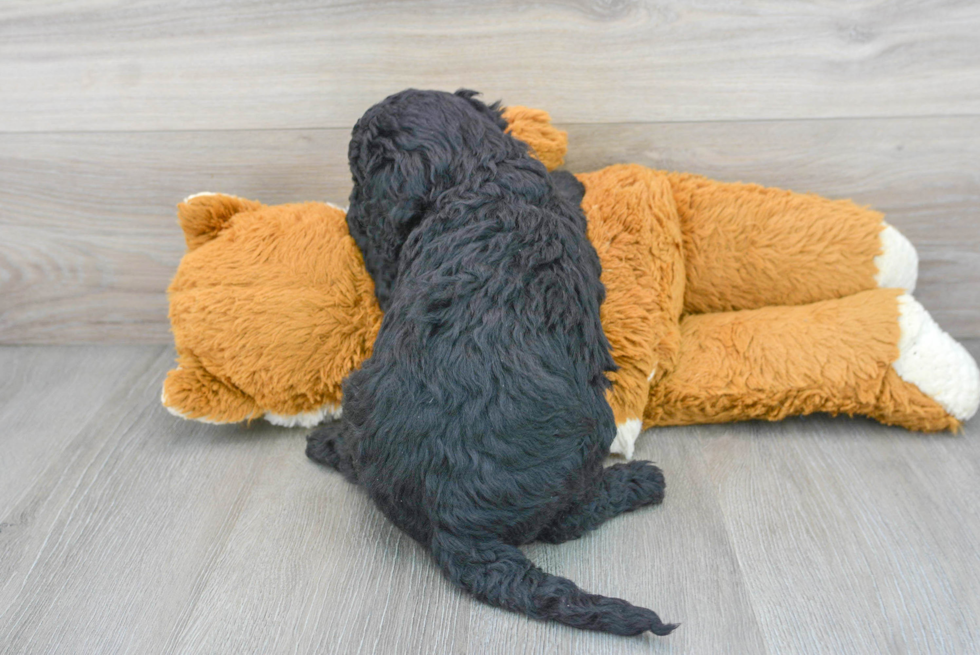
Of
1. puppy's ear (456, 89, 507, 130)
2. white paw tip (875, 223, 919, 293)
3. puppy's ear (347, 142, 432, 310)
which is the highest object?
puppy's ear (456, 89, 507, 130)

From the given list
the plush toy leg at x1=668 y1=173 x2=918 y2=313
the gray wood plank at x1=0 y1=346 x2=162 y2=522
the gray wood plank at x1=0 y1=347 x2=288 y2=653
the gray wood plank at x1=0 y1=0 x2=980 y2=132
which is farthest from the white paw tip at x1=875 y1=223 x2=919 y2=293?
the gray wood plank at x1=0 y1=346 x2=162 y2=522

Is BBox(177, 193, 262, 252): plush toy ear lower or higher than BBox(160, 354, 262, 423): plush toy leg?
higher

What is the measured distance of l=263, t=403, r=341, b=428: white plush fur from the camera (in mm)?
1292

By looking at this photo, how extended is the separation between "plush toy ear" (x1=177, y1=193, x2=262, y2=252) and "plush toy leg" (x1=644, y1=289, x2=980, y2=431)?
82cm

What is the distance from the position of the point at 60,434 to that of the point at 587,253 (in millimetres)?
1020

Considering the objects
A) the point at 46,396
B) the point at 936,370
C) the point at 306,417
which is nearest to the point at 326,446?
the point at 306,417

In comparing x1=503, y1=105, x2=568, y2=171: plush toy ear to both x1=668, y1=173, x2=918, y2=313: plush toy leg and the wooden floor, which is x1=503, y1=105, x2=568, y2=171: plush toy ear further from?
the wooden floor

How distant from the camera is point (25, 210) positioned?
4.92ft

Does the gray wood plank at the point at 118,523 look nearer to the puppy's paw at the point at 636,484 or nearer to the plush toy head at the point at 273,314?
the plush toy head at the point at 273,314

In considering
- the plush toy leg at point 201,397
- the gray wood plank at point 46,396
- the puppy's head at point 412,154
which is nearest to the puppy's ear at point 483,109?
the puppy's head at point 412,154

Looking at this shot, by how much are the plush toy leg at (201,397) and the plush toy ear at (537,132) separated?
2.16ft

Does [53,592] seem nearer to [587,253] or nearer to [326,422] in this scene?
[326,422]

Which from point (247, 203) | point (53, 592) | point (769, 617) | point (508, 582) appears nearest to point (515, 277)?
point (508, 582)

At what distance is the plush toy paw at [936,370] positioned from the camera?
120 cm
